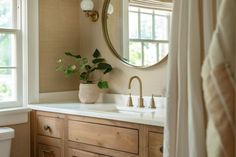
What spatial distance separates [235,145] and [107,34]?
7.56 feet

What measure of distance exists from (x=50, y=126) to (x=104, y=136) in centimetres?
55

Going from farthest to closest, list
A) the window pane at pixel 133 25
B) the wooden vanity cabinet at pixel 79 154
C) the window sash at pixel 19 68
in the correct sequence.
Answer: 1. the window sash at pixel 19 68
2. the window pane at pixel 133 25
3. the wooden vanity cabinet at pixel 79 154

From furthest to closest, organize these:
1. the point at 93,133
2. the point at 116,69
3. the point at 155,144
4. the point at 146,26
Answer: the point at 116,69 < the point at 146,26 < the point at 93,133 < the point at 155,144

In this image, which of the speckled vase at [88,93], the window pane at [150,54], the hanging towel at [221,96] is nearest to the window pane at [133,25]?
the window pane at [150,54]

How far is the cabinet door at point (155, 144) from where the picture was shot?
1.98 m

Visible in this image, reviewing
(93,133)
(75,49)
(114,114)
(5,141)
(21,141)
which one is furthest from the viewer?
(75,49)

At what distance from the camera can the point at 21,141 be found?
9.14 ft

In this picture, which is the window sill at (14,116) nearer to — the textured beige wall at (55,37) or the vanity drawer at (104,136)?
the textured beige wall at (55,37)

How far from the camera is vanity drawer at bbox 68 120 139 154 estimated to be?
2.12 m

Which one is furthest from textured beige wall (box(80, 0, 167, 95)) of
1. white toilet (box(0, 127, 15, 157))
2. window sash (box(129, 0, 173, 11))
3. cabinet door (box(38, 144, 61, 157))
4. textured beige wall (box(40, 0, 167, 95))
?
white toilet (box(0, 127, 15, 157))

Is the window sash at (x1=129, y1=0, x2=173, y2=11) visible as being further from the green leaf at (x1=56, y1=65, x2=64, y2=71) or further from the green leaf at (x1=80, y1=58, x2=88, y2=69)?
the green leaf at (x1=56, y1=65, x2=64, y2=71)

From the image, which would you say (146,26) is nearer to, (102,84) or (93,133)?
(102,84)

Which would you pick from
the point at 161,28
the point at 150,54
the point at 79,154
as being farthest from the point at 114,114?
the point at 161,28

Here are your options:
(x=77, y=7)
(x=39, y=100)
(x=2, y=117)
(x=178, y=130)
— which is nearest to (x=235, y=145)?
(x=178, y=130)
